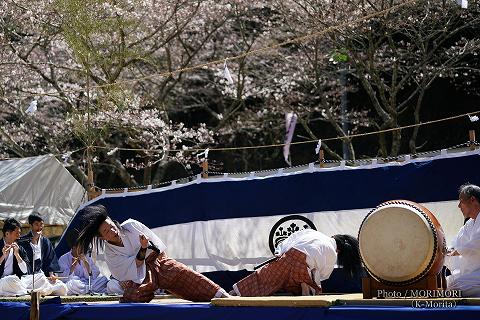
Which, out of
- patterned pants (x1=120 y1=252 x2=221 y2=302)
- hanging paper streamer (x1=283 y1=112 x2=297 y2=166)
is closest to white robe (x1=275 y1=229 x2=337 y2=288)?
patterned pants (x1=120 y1=252 x2=221 y2=302)

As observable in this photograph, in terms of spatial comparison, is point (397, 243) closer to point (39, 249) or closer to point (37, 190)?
point (39, 249)

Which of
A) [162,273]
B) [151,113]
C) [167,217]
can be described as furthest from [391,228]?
[151,113]

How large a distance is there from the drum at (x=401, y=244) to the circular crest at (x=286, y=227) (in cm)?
272

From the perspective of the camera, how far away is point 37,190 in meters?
10.3

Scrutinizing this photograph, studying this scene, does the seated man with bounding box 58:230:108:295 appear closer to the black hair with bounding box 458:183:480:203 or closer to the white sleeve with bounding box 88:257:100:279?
the white sleeve with bounding box 88:257:100:279

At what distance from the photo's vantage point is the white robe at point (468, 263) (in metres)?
4.73

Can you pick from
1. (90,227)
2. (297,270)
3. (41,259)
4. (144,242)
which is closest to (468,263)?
(297,270)

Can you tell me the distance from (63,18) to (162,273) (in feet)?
22.1

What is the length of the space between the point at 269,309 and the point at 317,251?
3.60 ft

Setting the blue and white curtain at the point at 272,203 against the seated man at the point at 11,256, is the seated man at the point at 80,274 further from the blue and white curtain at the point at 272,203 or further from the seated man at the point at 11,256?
the seated man at the point at 11,256

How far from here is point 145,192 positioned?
8430mm

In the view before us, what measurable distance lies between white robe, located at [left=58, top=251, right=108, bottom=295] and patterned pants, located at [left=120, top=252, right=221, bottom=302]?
2057 mm

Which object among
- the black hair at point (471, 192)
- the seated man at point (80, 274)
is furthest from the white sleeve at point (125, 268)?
the black hair at point (471, 192)

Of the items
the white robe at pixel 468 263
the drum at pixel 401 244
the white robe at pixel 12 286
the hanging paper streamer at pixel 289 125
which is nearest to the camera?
the drum at pixel 401 244
